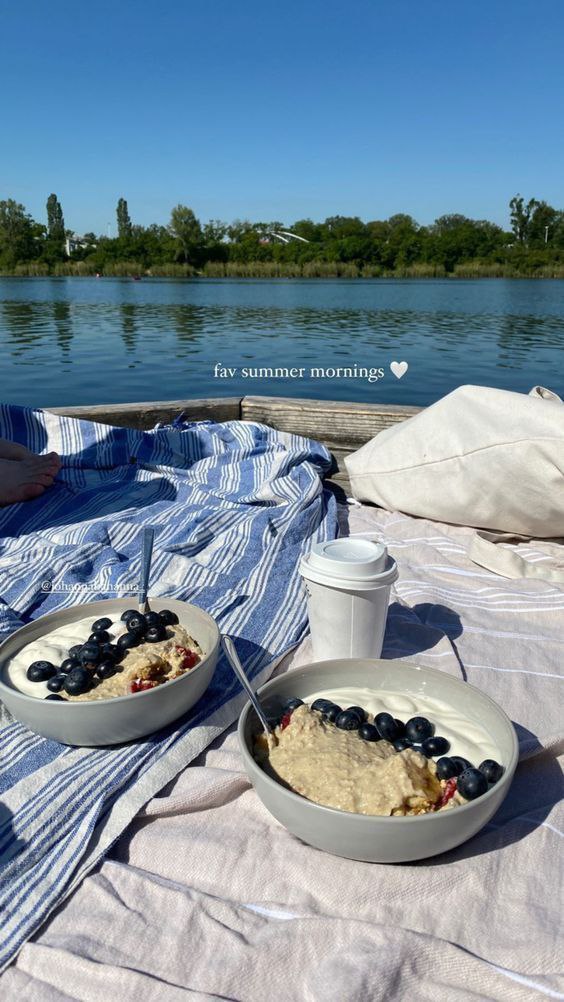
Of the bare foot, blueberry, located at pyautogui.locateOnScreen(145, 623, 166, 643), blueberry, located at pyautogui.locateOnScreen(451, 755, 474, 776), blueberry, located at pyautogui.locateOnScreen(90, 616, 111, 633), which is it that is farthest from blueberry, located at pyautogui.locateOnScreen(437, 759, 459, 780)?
the bare foot

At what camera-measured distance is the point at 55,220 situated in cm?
6750

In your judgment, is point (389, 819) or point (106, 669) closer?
point (389, 819)

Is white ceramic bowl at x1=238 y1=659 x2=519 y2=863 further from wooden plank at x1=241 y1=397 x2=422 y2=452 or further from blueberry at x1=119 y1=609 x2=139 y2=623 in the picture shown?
Result: wooden plank at x1=241 y1=397 x2=422 y2=452

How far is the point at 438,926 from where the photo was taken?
0.77 m

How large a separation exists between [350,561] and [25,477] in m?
1.43

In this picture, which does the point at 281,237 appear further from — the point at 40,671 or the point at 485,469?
the point at 40,671

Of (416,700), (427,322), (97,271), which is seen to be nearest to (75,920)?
(416,700)

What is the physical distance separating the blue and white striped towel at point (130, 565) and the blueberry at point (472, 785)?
1.46ft

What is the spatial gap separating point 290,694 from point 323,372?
8.94 m

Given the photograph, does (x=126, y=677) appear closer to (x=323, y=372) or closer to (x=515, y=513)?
(x=515, y=513)

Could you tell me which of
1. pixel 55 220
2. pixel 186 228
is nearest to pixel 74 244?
pixel 55 220

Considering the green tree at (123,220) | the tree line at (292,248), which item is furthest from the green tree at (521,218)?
the green tree at (123,220)

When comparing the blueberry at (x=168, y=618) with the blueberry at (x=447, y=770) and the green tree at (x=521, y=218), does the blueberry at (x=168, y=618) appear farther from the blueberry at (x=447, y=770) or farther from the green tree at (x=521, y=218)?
the green tree at (x=521, y=218)

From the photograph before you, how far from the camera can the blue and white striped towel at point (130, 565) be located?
92 cm
